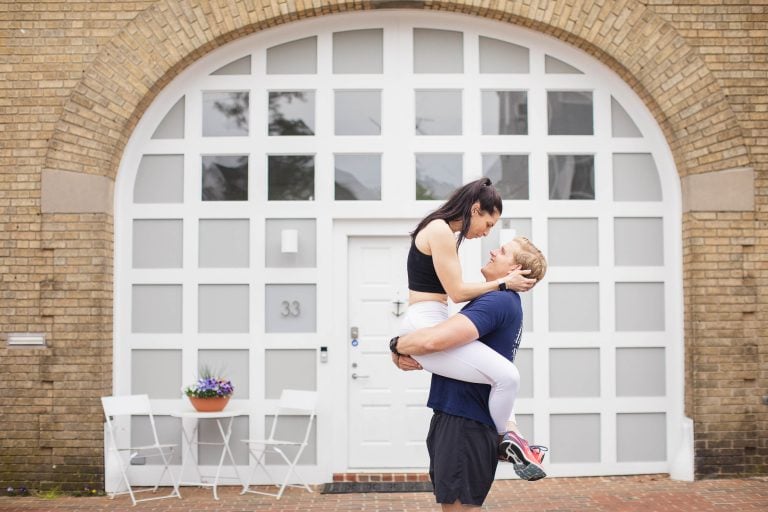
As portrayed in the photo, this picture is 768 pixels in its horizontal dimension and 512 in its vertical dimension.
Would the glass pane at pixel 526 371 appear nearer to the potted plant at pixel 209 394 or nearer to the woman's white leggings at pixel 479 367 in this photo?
the potted plant at pixel 209 394

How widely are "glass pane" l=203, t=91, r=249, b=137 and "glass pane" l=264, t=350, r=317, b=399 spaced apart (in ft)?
7.14

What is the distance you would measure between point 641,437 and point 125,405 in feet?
16.0

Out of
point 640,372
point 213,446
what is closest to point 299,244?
point 213,446

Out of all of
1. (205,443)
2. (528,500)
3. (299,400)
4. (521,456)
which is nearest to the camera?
(521,456)

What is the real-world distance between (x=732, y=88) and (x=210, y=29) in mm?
4898

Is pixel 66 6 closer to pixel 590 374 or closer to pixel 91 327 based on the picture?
pixel 91 327

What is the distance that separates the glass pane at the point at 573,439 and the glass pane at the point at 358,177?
2793 millimetres

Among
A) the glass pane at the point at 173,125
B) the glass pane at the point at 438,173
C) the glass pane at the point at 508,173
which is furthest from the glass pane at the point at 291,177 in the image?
the glass pane at the point at 508,173

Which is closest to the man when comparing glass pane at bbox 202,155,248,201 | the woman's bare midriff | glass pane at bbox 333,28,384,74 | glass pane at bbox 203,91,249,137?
the woman's bare midriff

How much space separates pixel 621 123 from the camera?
841 cm

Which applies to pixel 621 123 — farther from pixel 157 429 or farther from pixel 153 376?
pixel 157 429

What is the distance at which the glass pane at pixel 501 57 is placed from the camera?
8398 millimetres

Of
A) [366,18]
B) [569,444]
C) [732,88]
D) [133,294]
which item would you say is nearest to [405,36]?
[366,18]

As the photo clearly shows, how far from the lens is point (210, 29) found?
8023 mm
